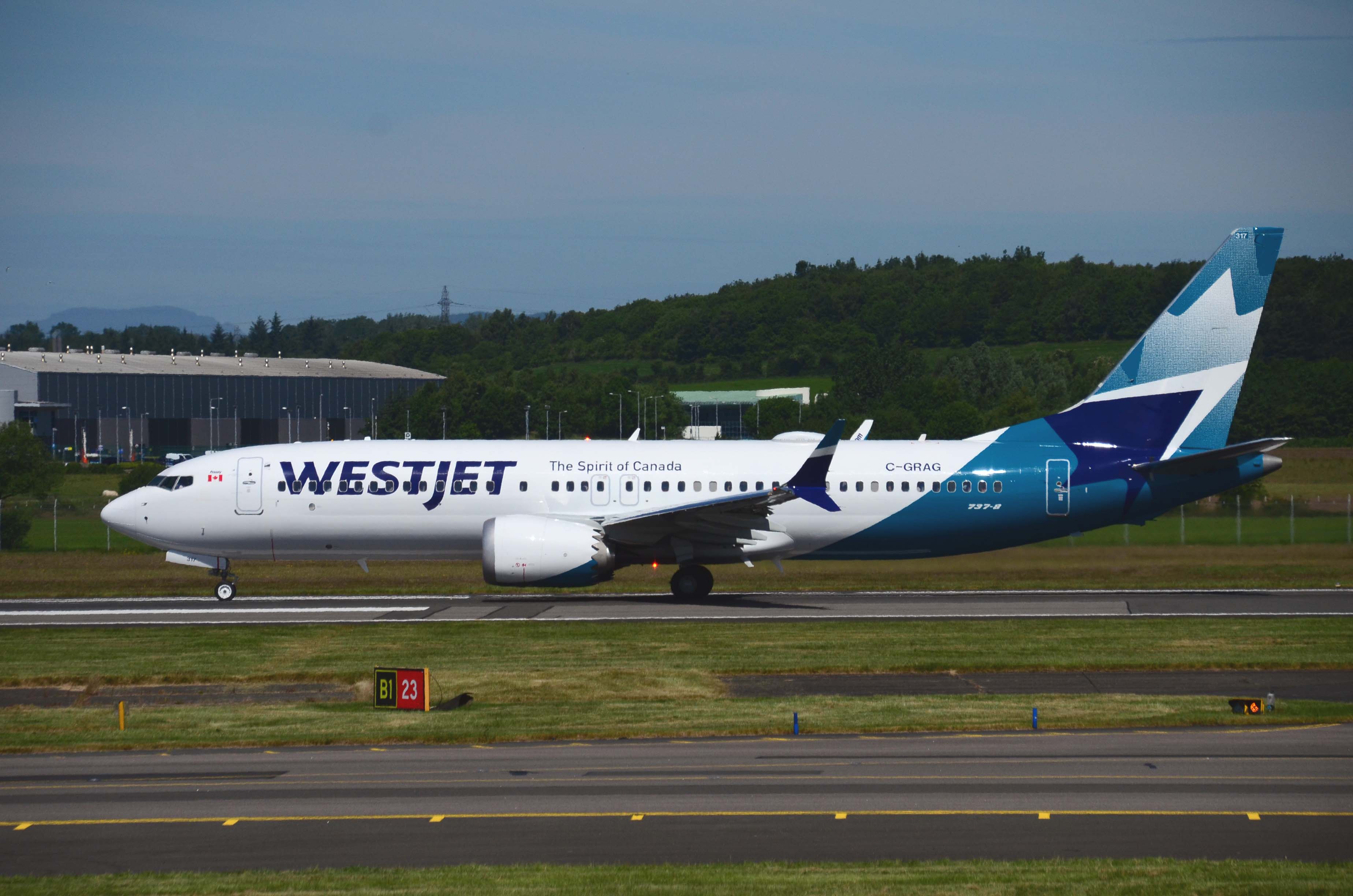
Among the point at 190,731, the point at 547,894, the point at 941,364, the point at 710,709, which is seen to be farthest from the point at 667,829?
the point at 941,364

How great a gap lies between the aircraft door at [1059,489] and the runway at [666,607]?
2.41 metres

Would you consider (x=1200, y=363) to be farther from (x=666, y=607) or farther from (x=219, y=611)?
(x=219, y=611)

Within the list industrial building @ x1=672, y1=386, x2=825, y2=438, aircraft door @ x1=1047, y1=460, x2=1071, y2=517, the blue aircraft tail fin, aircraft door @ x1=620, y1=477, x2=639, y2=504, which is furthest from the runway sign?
industrial building @ x1=672, y1=386, x2=825, y2=438

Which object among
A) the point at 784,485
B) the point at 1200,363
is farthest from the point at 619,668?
the point at 1200,363

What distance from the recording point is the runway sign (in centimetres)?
2103

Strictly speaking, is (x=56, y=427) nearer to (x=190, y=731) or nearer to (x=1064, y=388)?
(x=1064, y=388)

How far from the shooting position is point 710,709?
20844mm

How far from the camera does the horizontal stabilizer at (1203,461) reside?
107ft

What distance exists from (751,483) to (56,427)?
10567cm

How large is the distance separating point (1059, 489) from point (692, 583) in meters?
9.84

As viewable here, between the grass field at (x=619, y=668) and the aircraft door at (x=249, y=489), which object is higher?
the aircraft door at (x=249, y=489)

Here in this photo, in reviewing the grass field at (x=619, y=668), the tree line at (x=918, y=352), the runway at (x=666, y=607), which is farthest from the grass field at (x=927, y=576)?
the tree line at (x=918, y=352)

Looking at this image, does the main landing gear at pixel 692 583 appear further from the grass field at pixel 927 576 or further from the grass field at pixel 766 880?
the grass field at pixel 766 880

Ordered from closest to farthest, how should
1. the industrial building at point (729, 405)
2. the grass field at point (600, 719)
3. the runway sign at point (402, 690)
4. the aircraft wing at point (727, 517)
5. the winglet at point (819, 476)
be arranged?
1. the grass field at point (600, 719)
2. the runway sign at point (402, 690)
3. the aircraft wing at point (727, 517)
4. the winglet at point (819, 476)
5. the industrial building at point (729, 405)
